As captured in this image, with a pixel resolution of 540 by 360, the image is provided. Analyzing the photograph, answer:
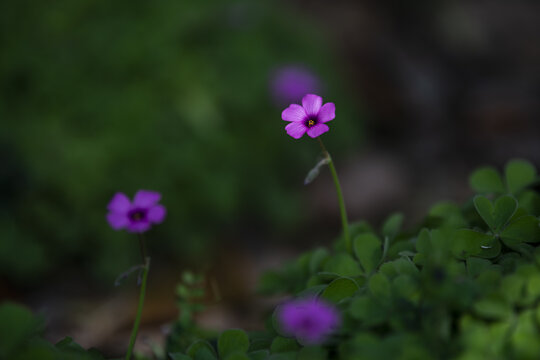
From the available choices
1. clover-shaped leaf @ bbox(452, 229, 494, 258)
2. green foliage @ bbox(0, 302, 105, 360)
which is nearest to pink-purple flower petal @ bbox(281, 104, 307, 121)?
clover-shaped leaf @ bbox(452, 229, 494, 258)

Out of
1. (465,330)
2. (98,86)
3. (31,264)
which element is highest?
(98,86)

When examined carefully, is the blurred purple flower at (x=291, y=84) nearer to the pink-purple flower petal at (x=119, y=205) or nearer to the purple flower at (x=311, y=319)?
the pink-purple flower petal at (x=119, y=205)

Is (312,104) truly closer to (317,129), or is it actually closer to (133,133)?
(317,129)

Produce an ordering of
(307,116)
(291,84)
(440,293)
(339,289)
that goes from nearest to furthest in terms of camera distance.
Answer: (440,293)
(339,289)
(307,116)
(291,84)

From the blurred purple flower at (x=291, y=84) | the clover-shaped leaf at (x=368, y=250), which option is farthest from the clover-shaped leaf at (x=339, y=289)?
the blurred purple flower at (x=291, y=84)

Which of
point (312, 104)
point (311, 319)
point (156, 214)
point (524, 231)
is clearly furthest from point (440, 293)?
point (156, 214)

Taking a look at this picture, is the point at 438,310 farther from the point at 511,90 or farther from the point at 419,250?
the point at 511,90

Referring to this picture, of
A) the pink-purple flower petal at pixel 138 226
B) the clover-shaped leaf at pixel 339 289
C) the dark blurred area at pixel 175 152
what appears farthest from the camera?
the dark blurred area at pixel 175 152

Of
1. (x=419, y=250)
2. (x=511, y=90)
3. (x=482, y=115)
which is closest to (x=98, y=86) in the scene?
(x=419, y=250)
